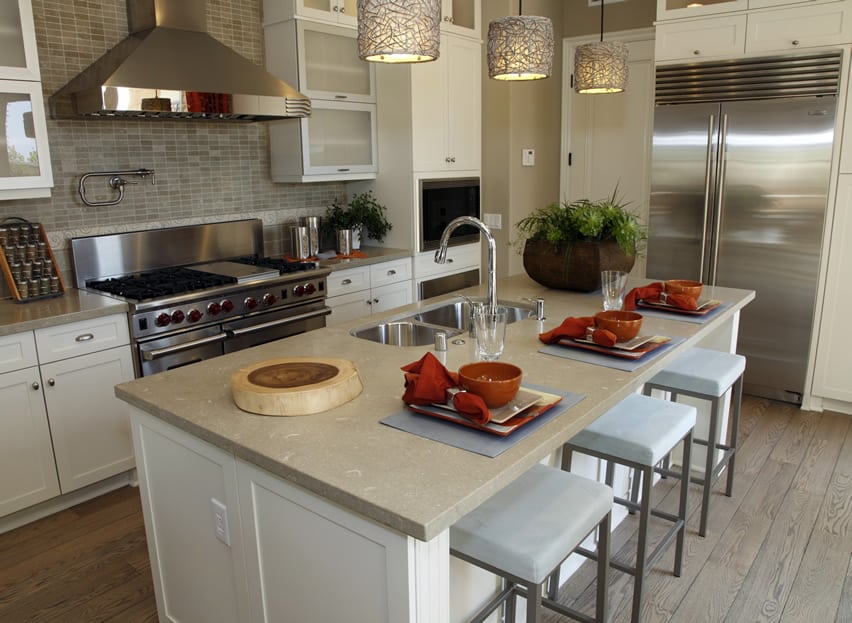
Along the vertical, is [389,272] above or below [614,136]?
below

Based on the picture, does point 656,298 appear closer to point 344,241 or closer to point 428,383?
point 428,383

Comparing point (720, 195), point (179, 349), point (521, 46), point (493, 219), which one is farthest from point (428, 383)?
point (493, 219)

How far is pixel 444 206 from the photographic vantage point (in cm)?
448

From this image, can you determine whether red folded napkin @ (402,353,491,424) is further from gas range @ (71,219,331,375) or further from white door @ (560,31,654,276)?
white door @ (560,31,654,276)

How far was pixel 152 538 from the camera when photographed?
195cm

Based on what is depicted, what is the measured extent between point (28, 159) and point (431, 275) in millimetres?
2456

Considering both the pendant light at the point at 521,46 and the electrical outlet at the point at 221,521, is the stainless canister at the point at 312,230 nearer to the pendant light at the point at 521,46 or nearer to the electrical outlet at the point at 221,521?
the pendant light at the point at 521,46

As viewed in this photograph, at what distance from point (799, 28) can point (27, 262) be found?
4156 millimetres

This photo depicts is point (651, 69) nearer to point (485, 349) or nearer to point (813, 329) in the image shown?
point (813, 329)

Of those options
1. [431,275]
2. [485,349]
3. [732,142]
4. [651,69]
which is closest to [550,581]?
[485,349]

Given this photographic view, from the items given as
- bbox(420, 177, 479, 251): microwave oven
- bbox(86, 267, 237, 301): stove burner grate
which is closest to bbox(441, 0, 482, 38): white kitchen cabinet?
bbox(420, 177, 479, 251): microwave oven

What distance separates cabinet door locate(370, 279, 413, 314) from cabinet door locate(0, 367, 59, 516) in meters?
1.94

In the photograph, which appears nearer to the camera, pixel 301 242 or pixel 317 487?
pixel 317 487

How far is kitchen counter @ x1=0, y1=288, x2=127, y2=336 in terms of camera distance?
263cm
